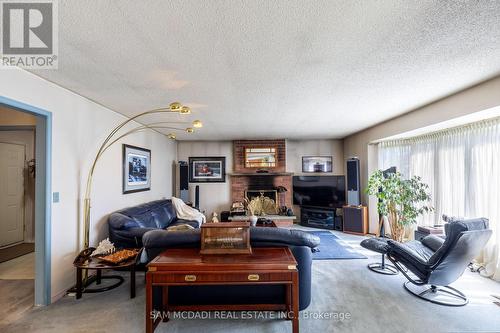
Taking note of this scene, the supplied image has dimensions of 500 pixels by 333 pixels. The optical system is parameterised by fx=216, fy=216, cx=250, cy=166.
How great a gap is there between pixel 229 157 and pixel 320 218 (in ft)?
10.2

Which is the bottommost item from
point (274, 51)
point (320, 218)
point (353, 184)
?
point (320, 218)

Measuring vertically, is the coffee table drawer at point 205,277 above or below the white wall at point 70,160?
below

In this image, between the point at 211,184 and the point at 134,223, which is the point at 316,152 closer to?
the point at 211,184

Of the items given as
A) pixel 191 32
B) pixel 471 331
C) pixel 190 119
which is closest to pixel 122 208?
pixel 190 119

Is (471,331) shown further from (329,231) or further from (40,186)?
(40,186)

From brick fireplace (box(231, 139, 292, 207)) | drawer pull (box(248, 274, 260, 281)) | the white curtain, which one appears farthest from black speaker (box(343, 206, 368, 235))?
drawer pull (box(248, 274, 260, 281))

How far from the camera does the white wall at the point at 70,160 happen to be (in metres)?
2.26

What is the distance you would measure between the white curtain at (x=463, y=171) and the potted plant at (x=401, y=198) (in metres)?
0.28

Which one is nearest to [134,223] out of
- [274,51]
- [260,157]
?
[274,51]

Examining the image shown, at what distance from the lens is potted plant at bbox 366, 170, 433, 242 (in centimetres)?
369

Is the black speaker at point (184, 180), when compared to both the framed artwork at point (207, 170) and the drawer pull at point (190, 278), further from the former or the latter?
the drawer pull at point (190, 278)

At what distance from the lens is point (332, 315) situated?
6.95 ft

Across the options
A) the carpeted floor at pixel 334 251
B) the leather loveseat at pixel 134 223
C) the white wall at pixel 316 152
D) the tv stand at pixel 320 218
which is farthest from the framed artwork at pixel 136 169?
the tv stand at pixel 320 218

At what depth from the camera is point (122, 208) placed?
369cm
